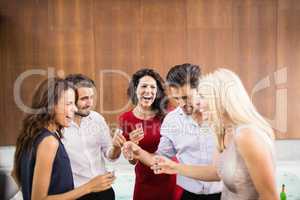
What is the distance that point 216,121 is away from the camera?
1.87 meters

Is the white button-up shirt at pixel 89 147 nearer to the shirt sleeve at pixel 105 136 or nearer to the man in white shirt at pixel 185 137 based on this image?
the shirt sleeve at pixel 105 136

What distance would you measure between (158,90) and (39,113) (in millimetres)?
749

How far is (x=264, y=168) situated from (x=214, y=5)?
46.0 inches

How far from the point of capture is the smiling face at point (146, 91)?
82.0 inches

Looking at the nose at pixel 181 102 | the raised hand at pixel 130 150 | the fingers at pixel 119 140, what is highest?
the nose at pixel 181 102

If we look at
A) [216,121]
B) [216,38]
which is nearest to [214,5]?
[216,38]

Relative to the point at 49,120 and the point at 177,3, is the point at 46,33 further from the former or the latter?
the point at 177,3

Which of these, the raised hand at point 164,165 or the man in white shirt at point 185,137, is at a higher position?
the man in white shirt at point 185,137

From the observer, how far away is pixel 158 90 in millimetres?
2084

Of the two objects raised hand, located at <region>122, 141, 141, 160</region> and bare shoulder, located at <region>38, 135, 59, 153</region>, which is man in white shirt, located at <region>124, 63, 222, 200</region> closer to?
raised hand, located at <region>122, 141, 141, 160</region>

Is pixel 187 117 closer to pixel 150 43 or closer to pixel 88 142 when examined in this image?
pixel 150 43

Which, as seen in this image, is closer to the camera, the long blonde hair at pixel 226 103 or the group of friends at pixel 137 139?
the long blonde hair at pixel 226 103

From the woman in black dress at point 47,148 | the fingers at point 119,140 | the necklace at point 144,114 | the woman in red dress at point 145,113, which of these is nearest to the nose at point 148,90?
the woman in red dress at point 145,113

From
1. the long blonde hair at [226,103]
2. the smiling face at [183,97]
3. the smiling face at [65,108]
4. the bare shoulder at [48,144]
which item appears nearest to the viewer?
the long blonde hair at [226,103]
